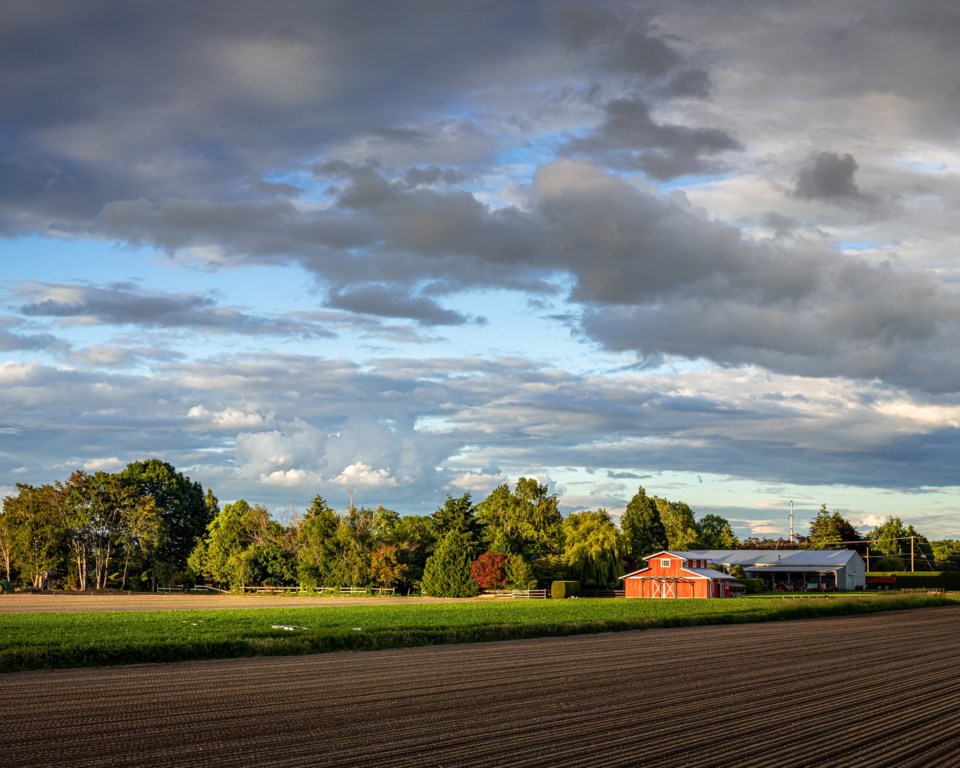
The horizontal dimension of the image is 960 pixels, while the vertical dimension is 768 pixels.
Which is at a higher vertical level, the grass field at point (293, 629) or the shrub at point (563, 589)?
the grass field at point (293, 629)

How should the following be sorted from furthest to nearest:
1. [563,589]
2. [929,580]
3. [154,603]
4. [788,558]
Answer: [929,580]
[788,558]
[563,589]
[154,603]

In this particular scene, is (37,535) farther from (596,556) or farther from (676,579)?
(676,579)

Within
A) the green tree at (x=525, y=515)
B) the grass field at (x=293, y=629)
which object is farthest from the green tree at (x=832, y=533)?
the grass field at (x=293, y=629)

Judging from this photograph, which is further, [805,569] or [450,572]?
[805,569]

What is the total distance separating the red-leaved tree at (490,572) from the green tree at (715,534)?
190 ft

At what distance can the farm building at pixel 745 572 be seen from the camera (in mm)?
95625

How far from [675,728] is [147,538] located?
4429 inches

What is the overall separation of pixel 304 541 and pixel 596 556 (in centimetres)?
3157

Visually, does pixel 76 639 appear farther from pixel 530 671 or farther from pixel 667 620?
pixel 667 620

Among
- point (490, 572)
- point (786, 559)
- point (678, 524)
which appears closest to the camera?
point (490, 572)

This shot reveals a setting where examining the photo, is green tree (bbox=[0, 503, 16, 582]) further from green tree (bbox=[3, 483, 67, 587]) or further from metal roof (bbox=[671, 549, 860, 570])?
metal roof (bbox=[671, 549, 860, 570])

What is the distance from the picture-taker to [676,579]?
96000 millimetres

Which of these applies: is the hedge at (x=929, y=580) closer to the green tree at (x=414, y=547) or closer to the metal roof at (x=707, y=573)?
the metal roof at (x=707, y=573)

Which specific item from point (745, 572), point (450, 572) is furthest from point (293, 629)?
point (745, 572)
